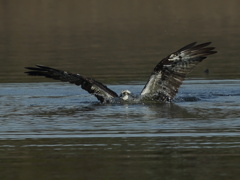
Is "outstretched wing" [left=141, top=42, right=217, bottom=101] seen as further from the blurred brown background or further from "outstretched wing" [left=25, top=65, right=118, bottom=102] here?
the blurred brown background

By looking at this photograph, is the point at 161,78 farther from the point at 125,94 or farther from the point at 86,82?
the point at 86,82

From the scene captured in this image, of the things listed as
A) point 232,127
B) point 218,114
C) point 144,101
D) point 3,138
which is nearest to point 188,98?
point 144,101

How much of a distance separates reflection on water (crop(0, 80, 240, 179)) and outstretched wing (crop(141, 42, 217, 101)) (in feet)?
0.92

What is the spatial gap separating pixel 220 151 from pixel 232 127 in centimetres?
194

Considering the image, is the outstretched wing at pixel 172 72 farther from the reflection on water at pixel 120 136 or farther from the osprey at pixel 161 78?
the reflection on water at pixel 120 136

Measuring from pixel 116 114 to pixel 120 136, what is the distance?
257cm

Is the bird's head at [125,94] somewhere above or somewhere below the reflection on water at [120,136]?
above

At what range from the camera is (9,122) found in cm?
1477

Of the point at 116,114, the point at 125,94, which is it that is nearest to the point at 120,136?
the point at 116,114

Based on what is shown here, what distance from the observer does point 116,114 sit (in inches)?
619

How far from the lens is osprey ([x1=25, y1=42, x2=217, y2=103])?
683 inches

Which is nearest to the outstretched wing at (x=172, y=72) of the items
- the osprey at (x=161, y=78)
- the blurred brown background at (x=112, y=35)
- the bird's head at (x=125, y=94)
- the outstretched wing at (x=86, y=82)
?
the osprey at (x=161, y=78)

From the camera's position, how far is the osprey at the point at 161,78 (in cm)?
1736

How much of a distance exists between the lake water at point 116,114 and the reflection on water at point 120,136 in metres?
0.01
